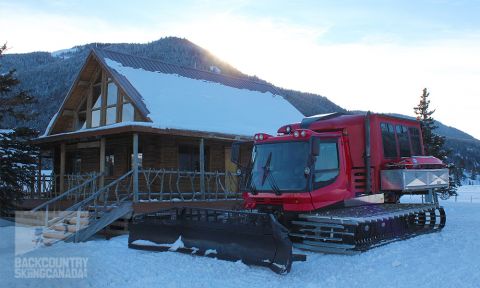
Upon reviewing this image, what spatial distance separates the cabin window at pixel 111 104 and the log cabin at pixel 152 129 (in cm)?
4

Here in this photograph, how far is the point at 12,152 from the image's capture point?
16.3 metres

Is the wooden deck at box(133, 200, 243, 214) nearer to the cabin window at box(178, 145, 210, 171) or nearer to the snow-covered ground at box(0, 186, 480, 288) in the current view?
the cabin window at box(178, 145, 210, 171)

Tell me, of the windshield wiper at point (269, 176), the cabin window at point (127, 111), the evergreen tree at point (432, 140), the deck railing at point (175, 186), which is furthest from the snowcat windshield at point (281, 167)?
the evergreen tree at point (432, 140)

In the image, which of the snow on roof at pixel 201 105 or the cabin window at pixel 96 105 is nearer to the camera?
the snow on roof at pixel 201 105

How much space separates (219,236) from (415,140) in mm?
7118

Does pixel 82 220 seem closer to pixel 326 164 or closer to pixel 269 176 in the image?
pixel 269 176

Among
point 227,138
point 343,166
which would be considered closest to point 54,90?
point 227,138

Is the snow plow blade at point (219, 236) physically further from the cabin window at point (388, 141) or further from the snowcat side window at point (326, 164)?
the cabin window at point (388, 141)

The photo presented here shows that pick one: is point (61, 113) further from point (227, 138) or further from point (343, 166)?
point (343, 166)

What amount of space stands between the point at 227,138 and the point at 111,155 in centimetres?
571

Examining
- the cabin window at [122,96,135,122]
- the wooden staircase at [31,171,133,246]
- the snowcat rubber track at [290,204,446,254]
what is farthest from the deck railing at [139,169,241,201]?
the snowcat rubber track at [290,204,446,254]

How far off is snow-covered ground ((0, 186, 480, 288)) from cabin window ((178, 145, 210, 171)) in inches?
310

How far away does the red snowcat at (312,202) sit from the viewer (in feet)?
27.7

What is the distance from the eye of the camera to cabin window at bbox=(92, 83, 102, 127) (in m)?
19.1
